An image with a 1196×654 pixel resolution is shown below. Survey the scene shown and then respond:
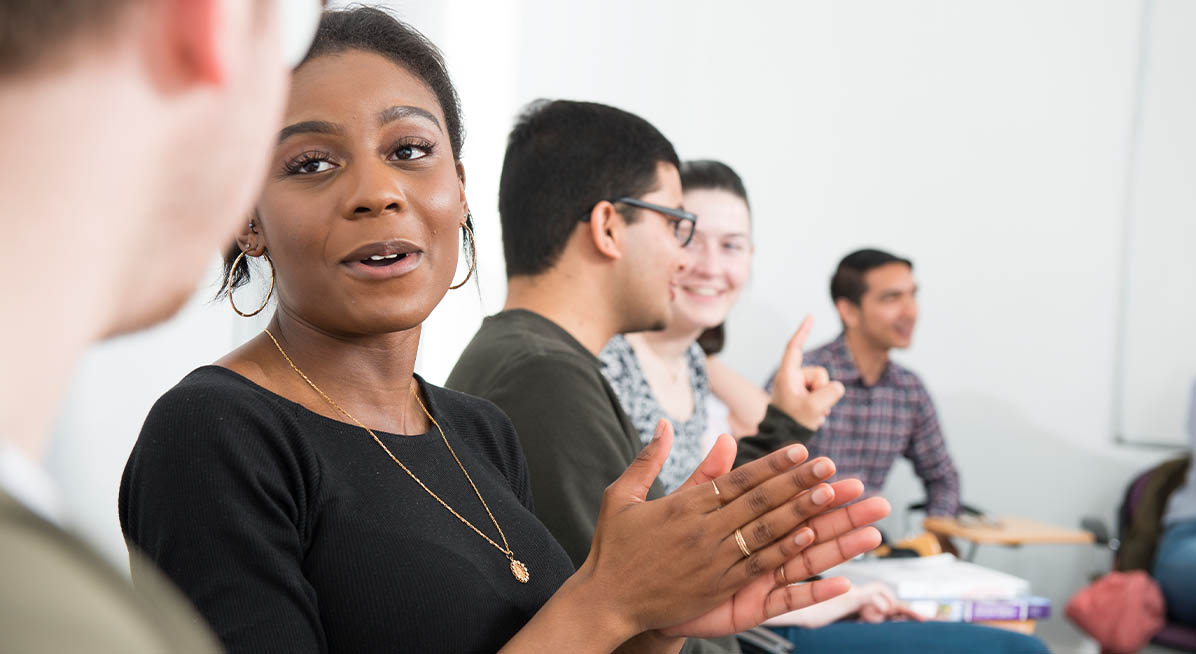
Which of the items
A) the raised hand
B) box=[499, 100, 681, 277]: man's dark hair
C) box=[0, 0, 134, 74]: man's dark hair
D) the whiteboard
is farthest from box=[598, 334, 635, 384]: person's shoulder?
the whiteboard

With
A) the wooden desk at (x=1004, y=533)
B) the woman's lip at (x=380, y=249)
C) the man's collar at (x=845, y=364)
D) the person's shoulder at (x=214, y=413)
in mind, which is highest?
the woman's lip at (x=380, y=249)

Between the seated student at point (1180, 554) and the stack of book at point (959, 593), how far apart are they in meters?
1.79

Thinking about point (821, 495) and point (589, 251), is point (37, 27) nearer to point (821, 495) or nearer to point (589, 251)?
point (821, 495)

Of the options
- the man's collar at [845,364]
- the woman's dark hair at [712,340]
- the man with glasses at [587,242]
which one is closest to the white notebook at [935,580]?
the man with glasses at [587,242]

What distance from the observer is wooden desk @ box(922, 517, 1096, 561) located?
3.56 m

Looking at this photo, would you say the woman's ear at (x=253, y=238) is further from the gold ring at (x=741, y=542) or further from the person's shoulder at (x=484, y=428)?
the gold ring at (x=741, y=542)

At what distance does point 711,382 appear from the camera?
11.8 ft

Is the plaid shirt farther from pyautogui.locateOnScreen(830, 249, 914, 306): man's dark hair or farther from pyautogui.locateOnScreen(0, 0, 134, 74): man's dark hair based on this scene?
pyautogui.locateOnScreen(0, 0, 134, 74): man's dark hair

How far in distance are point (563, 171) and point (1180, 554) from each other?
3018mm

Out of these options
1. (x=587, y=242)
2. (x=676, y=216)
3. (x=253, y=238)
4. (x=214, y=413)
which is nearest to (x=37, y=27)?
(x=214, y=413)

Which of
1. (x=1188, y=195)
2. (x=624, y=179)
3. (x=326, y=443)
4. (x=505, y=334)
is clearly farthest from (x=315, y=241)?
(x=1188, y=195)

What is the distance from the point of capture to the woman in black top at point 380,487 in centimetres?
94

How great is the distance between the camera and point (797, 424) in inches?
73.5

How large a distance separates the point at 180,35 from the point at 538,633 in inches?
29.8
